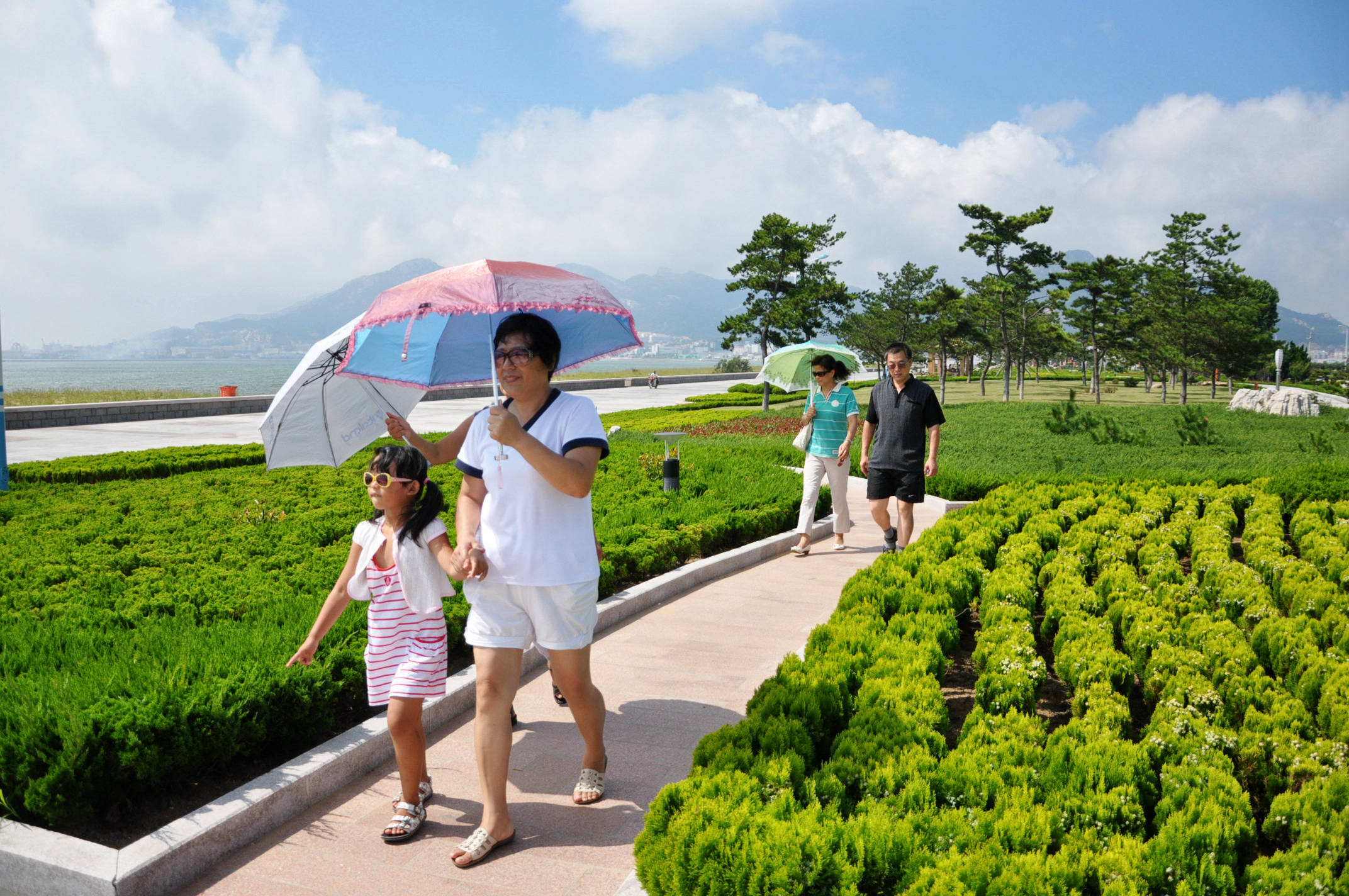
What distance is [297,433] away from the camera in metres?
3.82

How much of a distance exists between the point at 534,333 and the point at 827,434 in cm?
531

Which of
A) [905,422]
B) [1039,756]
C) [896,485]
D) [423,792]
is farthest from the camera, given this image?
[896,485]

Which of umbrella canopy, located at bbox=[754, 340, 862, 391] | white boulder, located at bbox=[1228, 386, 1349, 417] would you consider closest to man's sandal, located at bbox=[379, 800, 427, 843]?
umbrella canopy, located at bbox=[754, 340, 862, 391]

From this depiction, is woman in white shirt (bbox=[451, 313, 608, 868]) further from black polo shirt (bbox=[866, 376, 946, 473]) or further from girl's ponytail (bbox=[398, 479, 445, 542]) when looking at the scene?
black polo shirt (bbox=[866, 376, 946, 473])

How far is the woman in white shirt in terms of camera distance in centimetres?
309

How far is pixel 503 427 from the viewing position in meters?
2.89

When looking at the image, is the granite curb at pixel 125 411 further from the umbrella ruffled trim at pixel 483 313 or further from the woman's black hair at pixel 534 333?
the woman's black hair at pixel 534 333

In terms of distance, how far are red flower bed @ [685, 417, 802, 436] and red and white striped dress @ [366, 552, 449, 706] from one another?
15.0 m

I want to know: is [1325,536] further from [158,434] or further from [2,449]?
[158,434]

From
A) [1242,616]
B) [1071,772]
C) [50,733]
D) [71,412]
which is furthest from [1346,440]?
[71,412]

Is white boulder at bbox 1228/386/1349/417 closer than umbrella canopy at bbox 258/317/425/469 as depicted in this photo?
No

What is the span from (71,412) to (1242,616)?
26311 millimetres

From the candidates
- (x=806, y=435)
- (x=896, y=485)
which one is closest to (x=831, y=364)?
(x=806, y=435)

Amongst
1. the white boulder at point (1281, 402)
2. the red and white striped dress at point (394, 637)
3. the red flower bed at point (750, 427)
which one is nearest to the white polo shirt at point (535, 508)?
the red and white striped dress at point (394, 637)
